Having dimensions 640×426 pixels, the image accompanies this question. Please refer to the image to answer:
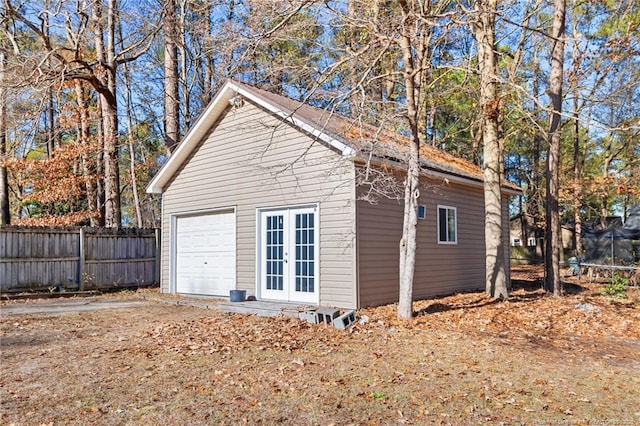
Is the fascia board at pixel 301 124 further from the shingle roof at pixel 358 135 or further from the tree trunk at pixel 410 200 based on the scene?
the tree trunk at pixel 410 200

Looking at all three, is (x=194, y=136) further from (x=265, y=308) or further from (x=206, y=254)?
(x=265, y=308)

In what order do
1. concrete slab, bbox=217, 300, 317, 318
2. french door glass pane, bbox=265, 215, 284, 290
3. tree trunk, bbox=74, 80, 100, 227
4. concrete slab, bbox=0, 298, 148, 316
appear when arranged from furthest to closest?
tree trunk, bbox=74, 80, 100, 227
french door glass pane, bbox=265, 215, 284, 290
concrete slab, bbox=0, 298, 148, 316
concrete slab, bbox=217, 300, 317, 318

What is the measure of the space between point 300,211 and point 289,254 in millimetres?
986

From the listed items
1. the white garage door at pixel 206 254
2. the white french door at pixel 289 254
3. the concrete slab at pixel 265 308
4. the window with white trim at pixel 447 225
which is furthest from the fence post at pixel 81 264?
the window with white trim at pixel 447 225

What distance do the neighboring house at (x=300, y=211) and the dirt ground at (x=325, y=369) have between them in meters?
1.45

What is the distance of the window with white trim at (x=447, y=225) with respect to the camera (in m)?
11.9

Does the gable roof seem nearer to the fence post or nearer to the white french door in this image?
the white french door

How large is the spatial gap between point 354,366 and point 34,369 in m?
3.76

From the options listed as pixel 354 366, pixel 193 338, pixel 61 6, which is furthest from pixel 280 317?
pixel 61 6

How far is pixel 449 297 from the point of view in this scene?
11383 millimetres

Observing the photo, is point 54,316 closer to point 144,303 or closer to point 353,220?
point 144,303

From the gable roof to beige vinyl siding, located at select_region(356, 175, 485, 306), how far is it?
678 mm

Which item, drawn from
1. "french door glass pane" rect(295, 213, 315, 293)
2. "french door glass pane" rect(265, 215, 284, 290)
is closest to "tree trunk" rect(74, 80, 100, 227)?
"french door glass pane" rect(265, 215, 284, 290)

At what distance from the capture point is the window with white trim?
11938 mm
